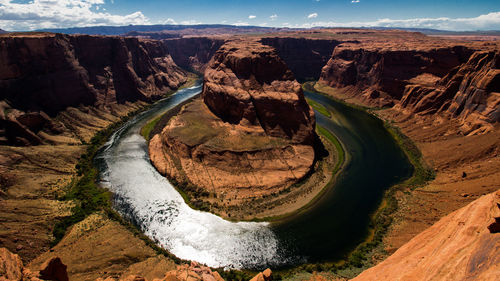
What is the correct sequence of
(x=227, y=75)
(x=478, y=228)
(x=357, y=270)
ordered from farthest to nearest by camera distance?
(x=227, y=75)
(x=357, y=270)
(x=478, y=228)

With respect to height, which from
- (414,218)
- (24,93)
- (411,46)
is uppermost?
(411,46)

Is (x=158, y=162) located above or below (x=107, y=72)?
below

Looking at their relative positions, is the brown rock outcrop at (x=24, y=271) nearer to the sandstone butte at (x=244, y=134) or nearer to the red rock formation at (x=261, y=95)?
the sandstone butte at (x=244, y=134)

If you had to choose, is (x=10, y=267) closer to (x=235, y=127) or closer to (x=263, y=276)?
(x=263, y=276)

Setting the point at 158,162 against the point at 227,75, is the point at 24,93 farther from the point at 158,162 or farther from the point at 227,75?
the point at 227,75

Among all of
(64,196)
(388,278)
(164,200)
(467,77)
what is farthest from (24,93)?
(467,77)

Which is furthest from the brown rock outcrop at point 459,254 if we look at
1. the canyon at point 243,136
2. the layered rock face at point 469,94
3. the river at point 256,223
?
the layered rock face at point 469,94

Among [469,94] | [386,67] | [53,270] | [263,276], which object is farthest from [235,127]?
[386,67]
